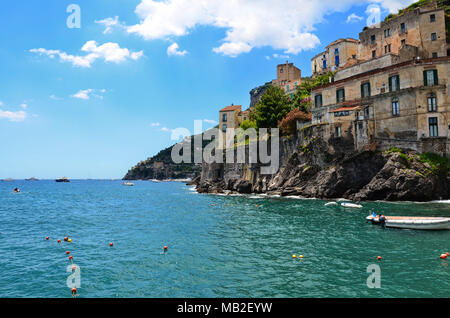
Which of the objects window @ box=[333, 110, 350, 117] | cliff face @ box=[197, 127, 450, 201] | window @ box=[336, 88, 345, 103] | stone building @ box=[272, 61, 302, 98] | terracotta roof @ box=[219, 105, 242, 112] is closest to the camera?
cliff face @ box=[197, 127, 450, 201]

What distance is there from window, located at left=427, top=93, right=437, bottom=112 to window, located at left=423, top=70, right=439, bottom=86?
1.88 meters

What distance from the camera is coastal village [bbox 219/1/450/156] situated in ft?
144

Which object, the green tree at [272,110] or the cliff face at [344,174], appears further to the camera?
the green tree at [272,110]

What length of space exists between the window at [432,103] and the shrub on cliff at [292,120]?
2052 centimetres

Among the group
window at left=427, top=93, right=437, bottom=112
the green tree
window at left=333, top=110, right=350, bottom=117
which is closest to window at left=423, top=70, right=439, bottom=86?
window at left=427, top=93, right=437, bottom=112

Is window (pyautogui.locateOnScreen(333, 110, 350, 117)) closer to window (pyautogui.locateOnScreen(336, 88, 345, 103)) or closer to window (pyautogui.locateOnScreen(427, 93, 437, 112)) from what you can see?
window (pyautogui.locateOnScreen(336, 88, 345, 103))

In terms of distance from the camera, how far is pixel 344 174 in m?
49.8

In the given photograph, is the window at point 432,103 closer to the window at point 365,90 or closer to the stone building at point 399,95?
the stone building at point 399,95

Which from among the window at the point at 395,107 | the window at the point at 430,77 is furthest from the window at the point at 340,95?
the window at the point at 430,77

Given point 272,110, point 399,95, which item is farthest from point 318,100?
point 399,95

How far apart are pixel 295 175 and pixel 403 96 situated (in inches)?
893

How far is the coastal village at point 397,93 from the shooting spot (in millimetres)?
43750
